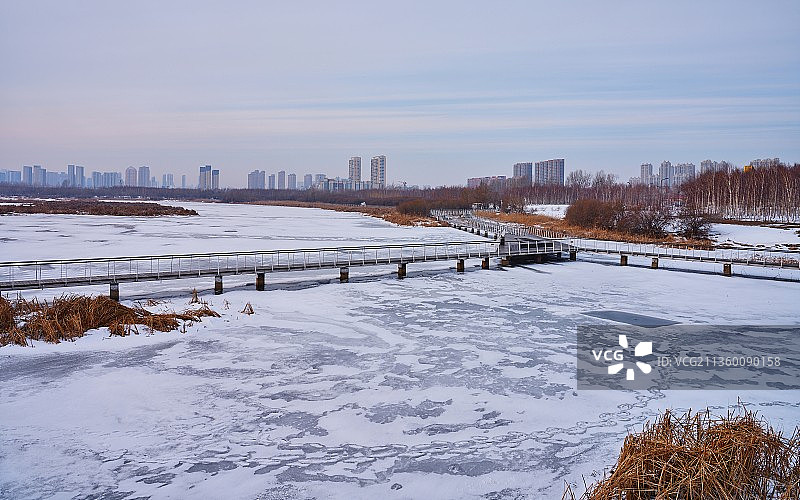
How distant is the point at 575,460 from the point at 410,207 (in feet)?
231

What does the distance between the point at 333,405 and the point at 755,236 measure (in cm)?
3935

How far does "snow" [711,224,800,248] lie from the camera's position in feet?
123

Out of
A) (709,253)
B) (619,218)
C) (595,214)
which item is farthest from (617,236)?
(709,253)

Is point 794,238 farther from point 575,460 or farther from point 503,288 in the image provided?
point 575,460

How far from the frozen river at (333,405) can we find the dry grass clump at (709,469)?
87 cm

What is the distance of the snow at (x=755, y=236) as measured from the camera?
3734 centimetres

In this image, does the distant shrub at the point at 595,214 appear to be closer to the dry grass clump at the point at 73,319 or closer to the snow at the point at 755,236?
the snow at the point at 755,236

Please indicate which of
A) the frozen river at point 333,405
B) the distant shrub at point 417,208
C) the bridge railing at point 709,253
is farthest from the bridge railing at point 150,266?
the distant shrub at point 417,208

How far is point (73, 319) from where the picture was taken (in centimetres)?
1322

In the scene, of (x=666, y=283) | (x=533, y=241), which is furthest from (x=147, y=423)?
(x=533, y=241)

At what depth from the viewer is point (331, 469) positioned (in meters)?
6.91

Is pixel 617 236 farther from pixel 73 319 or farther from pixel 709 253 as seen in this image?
pixel 73 319

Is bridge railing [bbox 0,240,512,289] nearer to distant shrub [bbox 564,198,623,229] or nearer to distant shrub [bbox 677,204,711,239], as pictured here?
distant shrub [bbox 677,204,711,239]

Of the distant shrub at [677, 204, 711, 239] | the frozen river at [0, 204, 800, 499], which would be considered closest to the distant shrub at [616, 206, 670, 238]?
the distant shrub at [677, 204, 711, 239]
